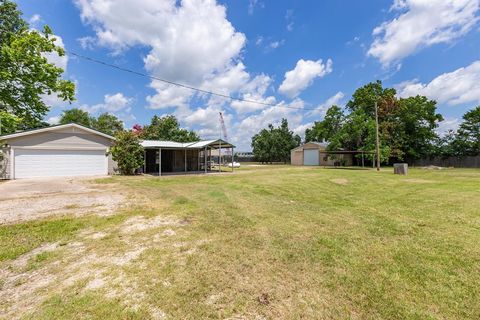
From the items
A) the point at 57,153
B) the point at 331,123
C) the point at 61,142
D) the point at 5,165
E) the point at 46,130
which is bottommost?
the point at 5,165

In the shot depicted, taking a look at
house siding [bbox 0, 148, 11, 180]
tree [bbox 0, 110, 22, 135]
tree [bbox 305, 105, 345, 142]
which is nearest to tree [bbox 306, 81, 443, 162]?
tree [bbox 305, 105, 345, 142]

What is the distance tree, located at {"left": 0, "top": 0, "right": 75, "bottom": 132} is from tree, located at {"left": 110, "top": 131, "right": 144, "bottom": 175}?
552 cm

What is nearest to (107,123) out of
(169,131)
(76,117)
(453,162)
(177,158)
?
(76,117)

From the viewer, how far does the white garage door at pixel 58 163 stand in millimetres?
14102

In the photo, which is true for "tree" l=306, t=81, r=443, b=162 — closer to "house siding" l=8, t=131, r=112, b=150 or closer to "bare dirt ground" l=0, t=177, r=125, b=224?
"house siding" l=8, t=131, r=112, b=150

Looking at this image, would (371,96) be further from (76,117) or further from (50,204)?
(76,117)

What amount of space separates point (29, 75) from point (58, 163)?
7.64 meters

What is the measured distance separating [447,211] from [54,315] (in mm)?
7966

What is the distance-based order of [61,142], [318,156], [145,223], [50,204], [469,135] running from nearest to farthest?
[145,223]
[50,204]
[61,142]
[469,135]
[318,156]

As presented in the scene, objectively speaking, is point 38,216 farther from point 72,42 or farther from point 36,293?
point 72,42

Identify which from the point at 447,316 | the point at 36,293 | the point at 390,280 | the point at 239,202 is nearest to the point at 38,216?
the point at 36,293

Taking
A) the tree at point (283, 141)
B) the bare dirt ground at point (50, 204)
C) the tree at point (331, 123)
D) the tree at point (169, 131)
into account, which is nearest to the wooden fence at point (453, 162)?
the tree at point (331, 123)

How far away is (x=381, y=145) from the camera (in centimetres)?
2572

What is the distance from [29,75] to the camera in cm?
909
